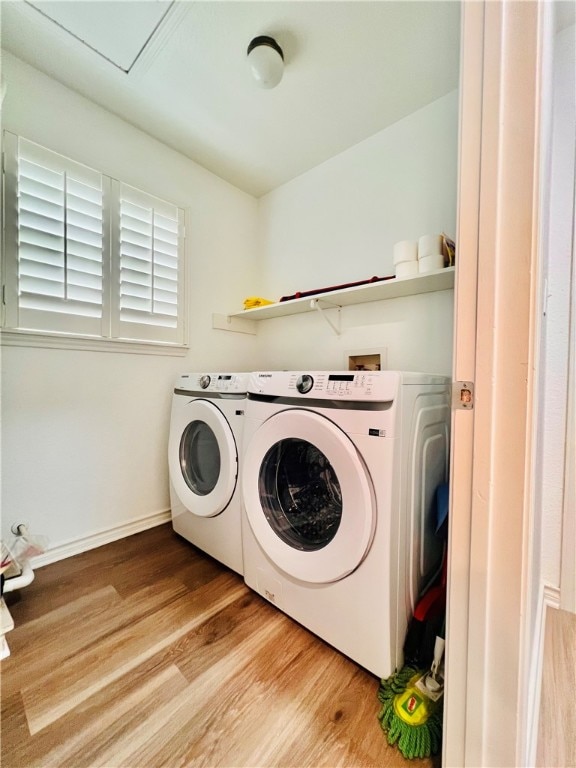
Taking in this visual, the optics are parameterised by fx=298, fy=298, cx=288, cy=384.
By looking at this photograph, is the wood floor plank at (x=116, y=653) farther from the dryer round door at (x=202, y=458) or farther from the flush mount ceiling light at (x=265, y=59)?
the flush mount ceiling light at (x=265, y=59)

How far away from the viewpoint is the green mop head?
27.7 inches

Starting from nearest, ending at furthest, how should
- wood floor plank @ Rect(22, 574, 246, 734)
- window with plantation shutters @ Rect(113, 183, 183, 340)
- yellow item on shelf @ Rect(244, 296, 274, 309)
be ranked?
wood floor plank @ Rect(22, 574, 246, 734), window with plantation shutters @ Rect(113, 183, 183, 340), yellow item on shelf @ Rect(244, 296, 274, 309)

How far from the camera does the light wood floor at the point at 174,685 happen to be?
2.34ft

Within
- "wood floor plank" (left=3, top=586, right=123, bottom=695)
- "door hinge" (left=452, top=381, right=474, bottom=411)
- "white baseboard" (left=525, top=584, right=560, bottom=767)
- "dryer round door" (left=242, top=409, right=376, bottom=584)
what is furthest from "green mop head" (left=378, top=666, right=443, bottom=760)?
"wood floor plank" (left=3, top=586, right=123, bottom=695)

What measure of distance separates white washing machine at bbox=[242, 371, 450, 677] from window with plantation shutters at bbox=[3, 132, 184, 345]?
96cm

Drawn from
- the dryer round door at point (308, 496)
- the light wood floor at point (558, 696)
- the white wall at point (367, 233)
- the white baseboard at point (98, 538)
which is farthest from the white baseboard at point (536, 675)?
the white baseboard at point (98, 538)

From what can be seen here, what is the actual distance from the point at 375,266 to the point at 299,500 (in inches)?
51.2

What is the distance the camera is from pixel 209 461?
1500 millimetres

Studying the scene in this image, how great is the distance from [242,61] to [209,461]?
1805 millimetres

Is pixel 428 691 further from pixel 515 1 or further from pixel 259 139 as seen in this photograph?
pixel 259 139

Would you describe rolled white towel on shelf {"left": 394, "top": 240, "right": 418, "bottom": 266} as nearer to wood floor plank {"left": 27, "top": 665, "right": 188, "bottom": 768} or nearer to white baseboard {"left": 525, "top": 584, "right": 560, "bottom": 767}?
white baseboard {"left": 525, "top": 584, "right": 560, "bottom": 767}

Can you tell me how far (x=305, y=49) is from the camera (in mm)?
1236

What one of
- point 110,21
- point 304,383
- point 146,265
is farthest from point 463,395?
point 110,21

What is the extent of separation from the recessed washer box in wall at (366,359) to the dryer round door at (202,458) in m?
0.81
